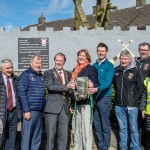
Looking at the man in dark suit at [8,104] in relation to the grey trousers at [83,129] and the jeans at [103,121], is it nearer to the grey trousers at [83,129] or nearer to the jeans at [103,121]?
the grey trousers at [83,129]

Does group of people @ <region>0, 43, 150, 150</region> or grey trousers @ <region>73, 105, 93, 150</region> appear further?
grey trousers @ <region>73, 105, 93, 150</region>

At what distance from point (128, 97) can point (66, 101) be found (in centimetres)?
117

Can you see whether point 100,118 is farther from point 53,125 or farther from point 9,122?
point 9,122

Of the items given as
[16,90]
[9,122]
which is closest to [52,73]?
[16,90]

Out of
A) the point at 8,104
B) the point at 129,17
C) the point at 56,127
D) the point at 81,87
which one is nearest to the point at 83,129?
the point at 56,127

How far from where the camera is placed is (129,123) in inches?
227

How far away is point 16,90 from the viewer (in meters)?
5.34

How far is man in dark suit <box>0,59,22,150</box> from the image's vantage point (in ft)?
17.0

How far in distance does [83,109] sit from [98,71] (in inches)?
32.1

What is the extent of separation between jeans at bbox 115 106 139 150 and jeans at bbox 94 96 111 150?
9.2 inches

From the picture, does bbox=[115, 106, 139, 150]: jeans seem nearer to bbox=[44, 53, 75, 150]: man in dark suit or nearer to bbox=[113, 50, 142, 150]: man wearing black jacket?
bbox=[113, 50, 142, 150]: man wearing black jacket

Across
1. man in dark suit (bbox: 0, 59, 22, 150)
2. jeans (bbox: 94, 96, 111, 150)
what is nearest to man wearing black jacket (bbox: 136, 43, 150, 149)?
jeans (bbox: 94, 96, 111, 150)

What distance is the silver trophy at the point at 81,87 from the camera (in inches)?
204

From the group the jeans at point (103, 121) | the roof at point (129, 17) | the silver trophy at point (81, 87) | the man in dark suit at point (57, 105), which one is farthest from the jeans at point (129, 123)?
the roof at point (129, 17)
